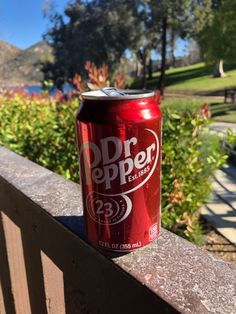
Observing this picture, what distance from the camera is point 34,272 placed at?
1307mm

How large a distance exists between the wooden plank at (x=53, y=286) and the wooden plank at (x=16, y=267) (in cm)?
23

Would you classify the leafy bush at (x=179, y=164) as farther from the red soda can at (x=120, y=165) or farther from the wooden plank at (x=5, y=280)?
the red soda can at (x=120, y=165)

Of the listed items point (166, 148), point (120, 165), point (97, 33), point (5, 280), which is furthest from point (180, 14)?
point (120, 165)

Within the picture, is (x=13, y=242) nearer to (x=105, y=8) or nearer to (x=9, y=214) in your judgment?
(x=9, y=214)

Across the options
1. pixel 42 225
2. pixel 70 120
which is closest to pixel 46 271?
pixel 42 225

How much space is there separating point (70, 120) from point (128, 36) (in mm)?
29887

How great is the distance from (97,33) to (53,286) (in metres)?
32.3

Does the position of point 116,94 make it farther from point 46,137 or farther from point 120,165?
point 46,137

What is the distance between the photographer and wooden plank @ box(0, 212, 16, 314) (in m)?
1.54

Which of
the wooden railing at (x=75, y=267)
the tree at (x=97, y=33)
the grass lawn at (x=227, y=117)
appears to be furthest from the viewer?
the tree at (x=97, y=33)

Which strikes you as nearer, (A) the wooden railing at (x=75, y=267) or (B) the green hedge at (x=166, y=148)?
(A) the wooden railing at (x=75, y=267)

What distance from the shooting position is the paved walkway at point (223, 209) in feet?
16.6

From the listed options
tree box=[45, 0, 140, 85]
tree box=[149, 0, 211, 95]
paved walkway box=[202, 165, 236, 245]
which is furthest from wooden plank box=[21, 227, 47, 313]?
tree box=[45, 0, 140, 85]

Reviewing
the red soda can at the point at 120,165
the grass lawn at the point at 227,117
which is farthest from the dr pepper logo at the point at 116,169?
the grass lawn at the point at 227,117
